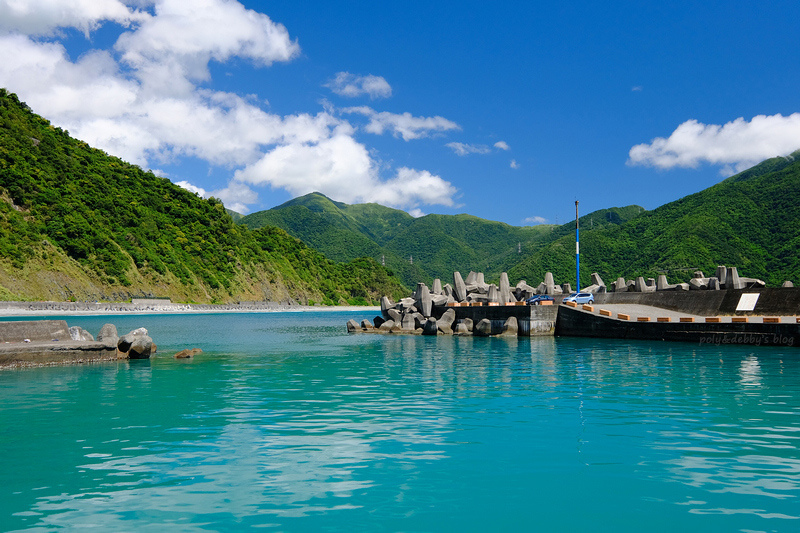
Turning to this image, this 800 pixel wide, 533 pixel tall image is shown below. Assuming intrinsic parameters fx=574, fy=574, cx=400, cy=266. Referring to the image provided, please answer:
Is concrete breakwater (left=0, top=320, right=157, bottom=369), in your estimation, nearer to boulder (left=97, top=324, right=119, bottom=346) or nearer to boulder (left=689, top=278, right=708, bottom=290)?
boulder (left=97, top=324, right=119, bottom=346)

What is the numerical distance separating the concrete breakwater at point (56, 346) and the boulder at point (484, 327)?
21258 millimetres

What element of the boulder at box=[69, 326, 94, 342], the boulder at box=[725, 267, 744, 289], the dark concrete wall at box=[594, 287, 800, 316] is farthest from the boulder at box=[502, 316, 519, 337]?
the boulder at box=[69, 326, 94, 342]

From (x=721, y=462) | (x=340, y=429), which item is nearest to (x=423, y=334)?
(x=340, y=429)

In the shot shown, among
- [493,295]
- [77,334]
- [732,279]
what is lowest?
[77,334]

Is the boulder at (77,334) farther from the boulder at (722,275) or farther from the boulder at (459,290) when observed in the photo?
the boulder at (722,275)

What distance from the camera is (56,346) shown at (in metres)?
23.3

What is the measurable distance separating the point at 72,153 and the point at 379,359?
107 meters

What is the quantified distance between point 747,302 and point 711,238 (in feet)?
241

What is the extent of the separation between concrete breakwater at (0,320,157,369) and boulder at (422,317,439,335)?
20.5 meters

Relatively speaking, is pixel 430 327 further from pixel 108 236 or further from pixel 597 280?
pixel 108 236

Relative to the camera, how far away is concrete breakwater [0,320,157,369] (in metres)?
22.5

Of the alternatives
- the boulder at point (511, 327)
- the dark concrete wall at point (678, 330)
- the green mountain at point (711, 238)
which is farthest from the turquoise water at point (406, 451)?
the green mountain at point (711, 238)

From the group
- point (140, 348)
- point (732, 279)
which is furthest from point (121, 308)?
point (732, 279)

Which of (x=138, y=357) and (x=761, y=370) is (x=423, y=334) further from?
(x=761, y=370)
